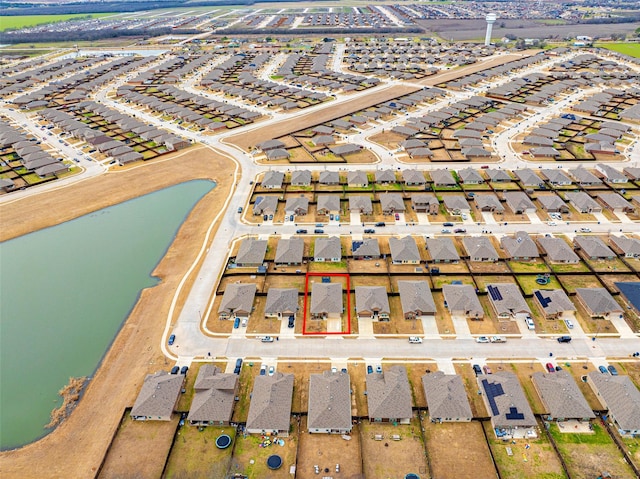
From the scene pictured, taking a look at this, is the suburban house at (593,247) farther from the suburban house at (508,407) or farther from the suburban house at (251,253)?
the suburban house at (251,253)

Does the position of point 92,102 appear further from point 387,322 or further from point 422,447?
point 422,447

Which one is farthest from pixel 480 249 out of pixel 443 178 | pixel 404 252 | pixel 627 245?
pixel 443 178

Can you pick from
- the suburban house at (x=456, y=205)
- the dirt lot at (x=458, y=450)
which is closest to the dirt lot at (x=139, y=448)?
Result: the dirt lot at (x=458, y=450)

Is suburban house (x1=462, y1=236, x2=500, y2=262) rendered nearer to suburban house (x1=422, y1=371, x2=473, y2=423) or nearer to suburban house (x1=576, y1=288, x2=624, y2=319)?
suburban house (x1=576, y1=288, x2=624, y2=319)

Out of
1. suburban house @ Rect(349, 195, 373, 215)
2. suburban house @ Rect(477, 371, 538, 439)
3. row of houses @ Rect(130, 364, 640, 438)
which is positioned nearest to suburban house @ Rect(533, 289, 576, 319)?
row of houses @ Rect(130, 364, 640, 438)

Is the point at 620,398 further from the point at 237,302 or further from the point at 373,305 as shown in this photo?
the point at 237,302
